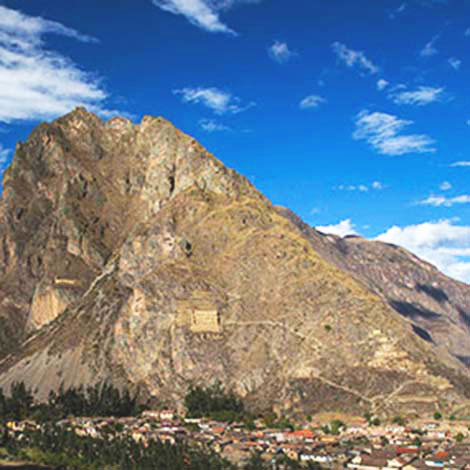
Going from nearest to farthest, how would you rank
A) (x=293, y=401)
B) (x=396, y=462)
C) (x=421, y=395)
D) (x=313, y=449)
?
1. (x=396, y=462)
2. (x=313, y=449)
3. (x=421, y=395)
4. (x=293, y=401)

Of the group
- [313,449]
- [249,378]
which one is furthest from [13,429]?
[313,449]

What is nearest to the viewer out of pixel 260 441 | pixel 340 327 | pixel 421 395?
pixel 260 441

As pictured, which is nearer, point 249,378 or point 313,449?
point 313,449

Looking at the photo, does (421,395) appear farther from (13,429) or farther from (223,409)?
(13,429)

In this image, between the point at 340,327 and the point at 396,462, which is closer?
the point at 396,462

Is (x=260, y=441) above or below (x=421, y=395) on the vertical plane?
below

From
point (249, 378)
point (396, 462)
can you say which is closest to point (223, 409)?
point (249, 378)

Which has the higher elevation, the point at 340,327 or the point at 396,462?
the point at 340,327

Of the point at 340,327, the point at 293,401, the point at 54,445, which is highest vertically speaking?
the point at 340,327

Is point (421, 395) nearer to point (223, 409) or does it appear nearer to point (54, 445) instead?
point (223, 409)
